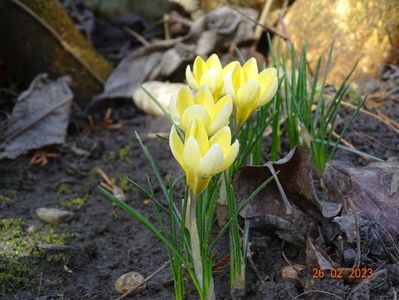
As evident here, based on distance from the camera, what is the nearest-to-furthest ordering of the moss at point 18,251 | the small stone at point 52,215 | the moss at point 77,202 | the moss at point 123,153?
the moss at point 18,251, the small stone at point 52,215, the moss at point 77,202, the moss at point 123,153

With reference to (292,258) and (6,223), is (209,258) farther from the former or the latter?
(6,223)

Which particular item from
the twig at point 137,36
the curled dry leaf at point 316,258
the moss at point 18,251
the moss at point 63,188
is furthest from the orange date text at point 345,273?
the twig at point 137,36

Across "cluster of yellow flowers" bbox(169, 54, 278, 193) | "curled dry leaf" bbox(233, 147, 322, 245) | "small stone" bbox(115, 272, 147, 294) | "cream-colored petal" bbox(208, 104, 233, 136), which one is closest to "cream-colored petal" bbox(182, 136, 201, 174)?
"cluster of yellow flowers" bbox(169, 54, 278, 193)

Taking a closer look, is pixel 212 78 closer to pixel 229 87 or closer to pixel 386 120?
pixel 229 87

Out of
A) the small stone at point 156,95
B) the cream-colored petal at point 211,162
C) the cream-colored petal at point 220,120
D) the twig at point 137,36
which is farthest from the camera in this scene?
the twig at point 137,36

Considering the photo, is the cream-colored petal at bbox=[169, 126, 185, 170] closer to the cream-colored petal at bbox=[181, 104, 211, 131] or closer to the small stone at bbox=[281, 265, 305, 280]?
the cream-colored petal at bbox=[181, 104, 211, 131]

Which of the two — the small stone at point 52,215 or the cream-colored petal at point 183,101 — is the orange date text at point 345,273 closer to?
the cream-colored petal at point 183,101

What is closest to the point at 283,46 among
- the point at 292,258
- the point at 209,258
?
the point at 292,258
